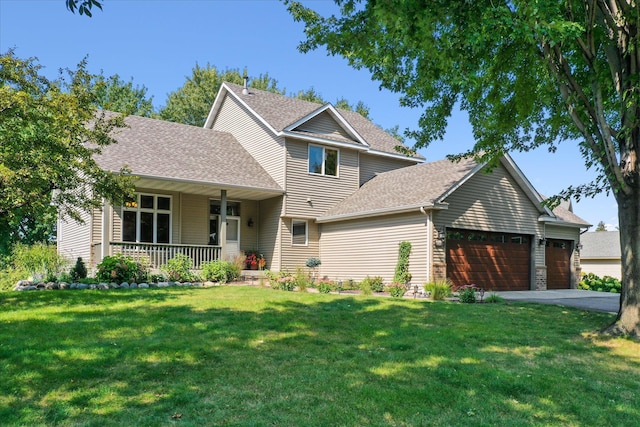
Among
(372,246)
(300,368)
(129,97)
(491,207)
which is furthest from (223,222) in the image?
(129,97)

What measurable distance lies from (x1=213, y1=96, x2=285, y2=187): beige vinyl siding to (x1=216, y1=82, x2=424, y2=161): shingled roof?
485 millimetres

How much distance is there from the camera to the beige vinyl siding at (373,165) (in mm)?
21922

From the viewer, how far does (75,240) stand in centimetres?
1895

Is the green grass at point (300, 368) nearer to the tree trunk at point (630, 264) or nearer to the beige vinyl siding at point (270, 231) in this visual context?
the tree trunk at point (630, 264)

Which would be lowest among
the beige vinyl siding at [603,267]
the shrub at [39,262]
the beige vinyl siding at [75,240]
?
the beige vinyl siding at [603,267]

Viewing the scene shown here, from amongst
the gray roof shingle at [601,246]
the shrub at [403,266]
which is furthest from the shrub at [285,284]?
the gray roof shingle at [601,246]

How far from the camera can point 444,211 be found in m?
15.9

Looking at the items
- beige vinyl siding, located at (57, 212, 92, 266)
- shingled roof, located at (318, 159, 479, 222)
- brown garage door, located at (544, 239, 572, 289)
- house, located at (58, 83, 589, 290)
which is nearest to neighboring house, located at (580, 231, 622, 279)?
brown garage door, located at (544, 239, 572, 289)

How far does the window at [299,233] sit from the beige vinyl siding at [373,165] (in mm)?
3714

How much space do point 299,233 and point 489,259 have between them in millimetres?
7600

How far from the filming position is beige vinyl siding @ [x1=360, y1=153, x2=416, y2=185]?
21.9 metres

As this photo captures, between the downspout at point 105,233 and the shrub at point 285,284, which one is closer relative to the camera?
the shrub at point 285,284

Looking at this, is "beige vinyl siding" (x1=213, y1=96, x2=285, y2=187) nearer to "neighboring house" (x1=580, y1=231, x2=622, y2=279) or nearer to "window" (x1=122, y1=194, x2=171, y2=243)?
"window" (x1=122, y1=194, x2=171, y2=243)

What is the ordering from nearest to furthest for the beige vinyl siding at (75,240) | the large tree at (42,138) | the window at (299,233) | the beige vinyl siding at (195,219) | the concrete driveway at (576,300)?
the large tree at (42,138)
the concrete driveway at (576,300)
the beige vinyl siding at (75,240)
the beige vinyl siding at (195,219)
the window at (299,233)
